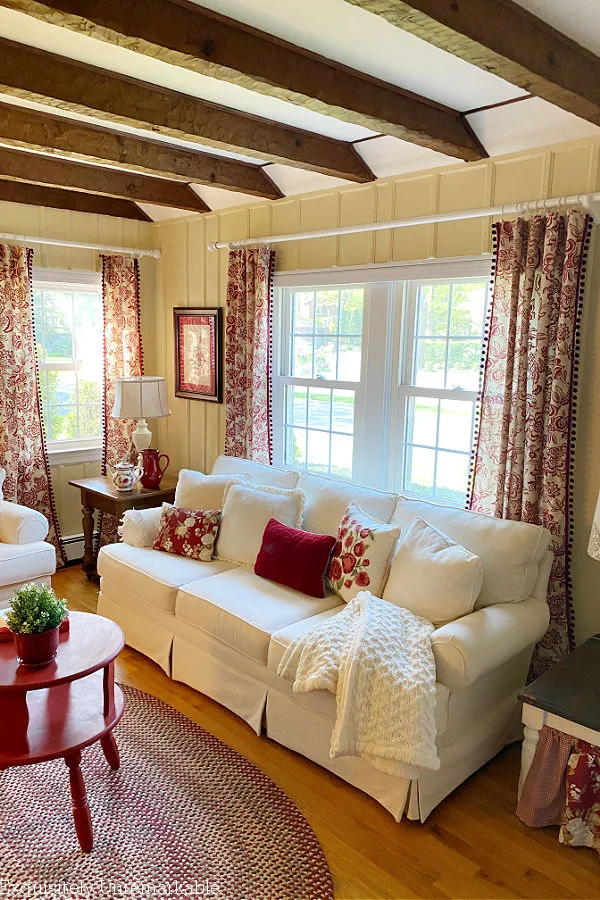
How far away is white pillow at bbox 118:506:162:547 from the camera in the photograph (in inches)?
143

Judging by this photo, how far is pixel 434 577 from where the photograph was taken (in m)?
2.65

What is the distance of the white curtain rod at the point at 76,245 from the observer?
13.7 ft

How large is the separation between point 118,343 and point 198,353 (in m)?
0.63

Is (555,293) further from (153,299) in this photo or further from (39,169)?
(153,299)

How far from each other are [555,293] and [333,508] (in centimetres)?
142

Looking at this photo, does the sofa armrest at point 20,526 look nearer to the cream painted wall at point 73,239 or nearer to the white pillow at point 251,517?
the cream painted wall at point 73,239

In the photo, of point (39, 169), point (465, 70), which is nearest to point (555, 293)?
point (465, 70)

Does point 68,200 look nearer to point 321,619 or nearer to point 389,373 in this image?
point 389,373

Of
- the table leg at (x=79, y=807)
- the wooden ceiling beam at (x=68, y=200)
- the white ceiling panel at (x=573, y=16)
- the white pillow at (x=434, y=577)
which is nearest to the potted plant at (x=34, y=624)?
the table leg at (x=79, y=807)

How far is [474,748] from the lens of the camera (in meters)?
2.55

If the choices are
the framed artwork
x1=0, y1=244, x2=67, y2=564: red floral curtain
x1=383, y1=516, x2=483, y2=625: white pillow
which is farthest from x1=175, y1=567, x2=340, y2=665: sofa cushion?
x1=0, y1=244, x2=67, y2=564: red floral curtain

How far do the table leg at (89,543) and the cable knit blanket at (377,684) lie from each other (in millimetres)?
2293

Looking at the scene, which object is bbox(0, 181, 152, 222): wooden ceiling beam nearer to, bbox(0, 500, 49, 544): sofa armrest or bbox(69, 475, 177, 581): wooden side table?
bbox(69, 475, 177, 581): wooden side table

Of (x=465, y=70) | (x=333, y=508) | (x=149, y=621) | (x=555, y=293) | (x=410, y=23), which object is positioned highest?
(x=465, y=70)
